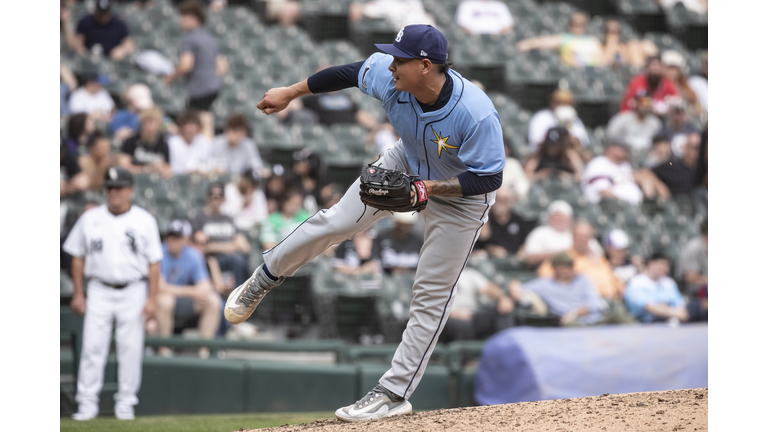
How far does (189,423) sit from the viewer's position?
16.9 feet

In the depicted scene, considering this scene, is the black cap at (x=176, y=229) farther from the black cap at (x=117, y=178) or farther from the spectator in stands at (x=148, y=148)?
the spectator in stands at (x=148, y=148)

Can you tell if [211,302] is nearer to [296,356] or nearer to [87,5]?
[296,356]

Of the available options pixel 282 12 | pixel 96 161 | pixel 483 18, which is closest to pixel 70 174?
pixel 96 161

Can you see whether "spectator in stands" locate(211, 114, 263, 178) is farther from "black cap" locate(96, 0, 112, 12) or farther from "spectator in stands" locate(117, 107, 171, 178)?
"black cap" locate(96, 0, 112, 12)

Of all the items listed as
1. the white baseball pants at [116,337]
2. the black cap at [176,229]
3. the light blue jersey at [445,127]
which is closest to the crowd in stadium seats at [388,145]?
the black cap at [176,229]

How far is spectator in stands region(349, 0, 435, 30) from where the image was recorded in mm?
9609

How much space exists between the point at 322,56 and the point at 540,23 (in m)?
3.11

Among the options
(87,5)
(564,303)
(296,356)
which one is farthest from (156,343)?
(87,5)

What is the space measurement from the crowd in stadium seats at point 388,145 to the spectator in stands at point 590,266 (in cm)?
2

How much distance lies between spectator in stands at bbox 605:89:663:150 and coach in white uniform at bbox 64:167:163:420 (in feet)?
18.1

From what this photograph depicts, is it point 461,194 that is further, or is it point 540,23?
point 540,23

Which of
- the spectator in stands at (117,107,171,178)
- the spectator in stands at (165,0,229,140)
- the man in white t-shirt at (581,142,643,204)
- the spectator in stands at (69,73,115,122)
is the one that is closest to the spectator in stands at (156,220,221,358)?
the spectator in stands at (117,107,171,178)

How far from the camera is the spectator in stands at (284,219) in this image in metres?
6.83

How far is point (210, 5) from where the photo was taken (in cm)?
925
